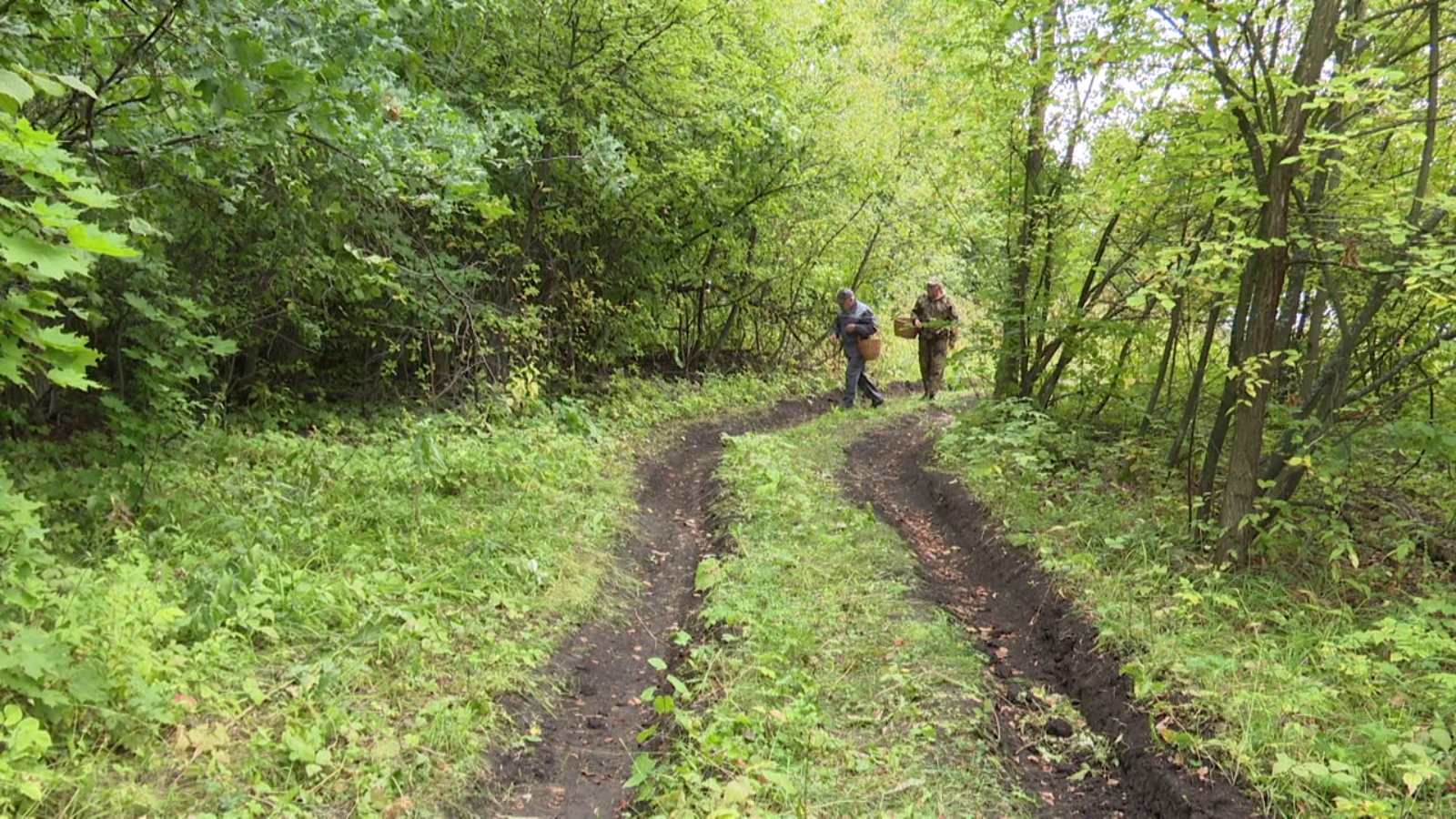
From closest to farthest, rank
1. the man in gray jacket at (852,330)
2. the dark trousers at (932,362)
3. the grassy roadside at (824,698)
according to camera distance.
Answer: the grassy roadside at (824,698), the man in gray jacket at (852,330), the dark trousers at (932,362)

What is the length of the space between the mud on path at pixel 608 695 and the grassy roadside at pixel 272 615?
20 centimetres

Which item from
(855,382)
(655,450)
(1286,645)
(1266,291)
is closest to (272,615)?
(1286,645)

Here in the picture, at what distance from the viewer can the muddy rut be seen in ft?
12.9

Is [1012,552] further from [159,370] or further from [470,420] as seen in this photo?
[159,370]

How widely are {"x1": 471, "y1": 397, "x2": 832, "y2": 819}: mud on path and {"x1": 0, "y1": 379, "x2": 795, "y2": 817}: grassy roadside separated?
0.20 m

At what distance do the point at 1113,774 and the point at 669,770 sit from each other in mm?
2448

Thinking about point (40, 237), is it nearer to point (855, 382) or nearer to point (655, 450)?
point (655, 450)

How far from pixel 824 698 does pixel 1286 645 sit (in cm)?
294

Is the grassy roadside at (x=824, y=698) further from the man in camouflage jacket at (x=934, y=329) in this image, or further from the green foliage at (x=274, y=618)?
the man in camouflage jacket at (x=934, y=329)

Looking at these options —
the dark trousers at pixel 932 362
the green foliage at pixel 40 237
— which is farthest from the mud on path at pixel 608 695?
the dark trousers at pixel 932 362

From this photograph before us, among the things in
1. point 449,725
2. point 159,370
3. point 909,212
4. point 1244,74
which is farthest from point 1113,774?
point 909,212

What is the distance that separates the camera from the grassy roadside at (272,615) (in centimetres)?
328

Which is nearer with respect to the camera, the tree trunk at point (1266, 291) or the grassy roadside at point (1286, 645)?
the grassy roadside at point (1286, 645)

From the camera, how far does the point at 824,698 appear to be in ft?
15.3
